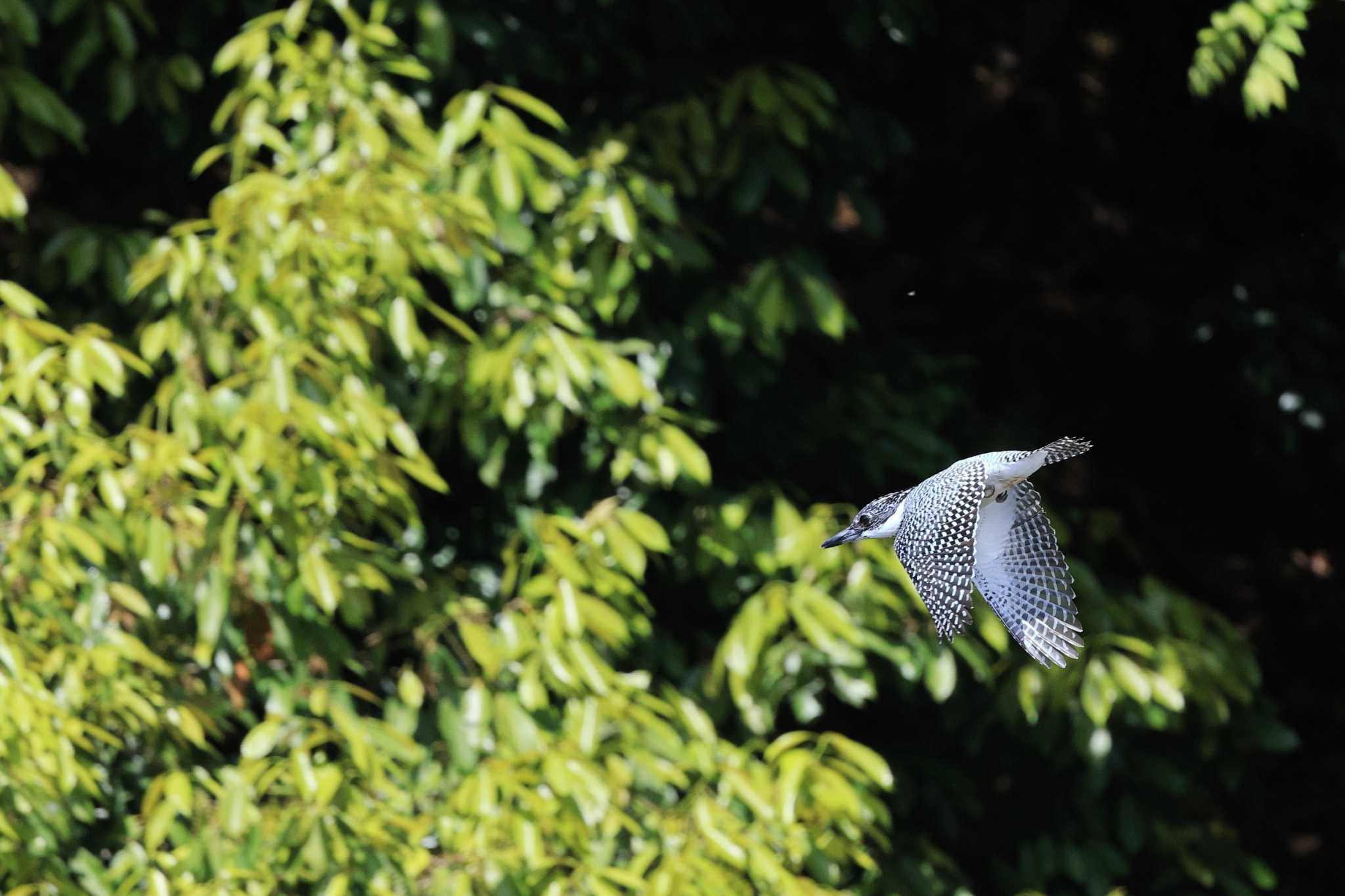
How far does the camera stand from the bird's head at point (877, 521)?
93.2 inches

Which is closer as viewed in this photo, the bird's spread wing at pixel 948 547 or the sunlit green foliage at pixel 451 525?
the bird's spread wing at pixel 948 547

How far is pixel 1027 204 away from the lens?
4.04 metres

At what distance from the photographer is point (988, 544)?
8.32 feet

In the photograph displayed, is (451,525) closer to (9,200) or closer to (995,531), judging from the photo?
(9,200)

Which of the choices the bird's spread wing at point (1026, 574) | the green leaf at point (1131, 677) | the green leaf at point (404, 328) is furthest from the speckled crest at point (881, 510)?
the green leaf at point (1131, 677)

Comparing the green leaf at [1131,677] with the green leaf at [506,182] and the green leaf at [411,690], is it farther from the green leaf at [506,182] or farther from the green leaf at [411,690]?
the green leaf at [506,182]

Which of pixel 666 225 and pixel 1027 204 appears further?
pixel 1027 204

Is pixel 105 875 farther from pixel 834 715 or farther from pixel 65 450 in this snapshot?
pixel 834 715

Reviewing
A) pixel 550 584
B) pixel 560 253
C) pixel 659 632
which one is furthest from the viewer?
pixel 659 632

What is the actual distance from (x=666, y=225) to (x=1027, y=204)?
3.69ft

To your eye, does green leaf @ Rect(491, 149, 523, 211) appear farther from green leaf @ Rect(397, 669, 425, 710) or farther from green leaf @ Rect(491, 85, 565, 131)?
green leaf @ Rect(397, 669, 425, 710)

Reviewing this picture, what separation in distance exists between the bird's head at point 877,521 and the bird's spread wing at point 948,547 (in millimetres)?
115

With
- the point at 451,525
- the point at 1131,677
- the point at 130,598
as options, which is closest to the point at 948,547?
the point at 1131,677

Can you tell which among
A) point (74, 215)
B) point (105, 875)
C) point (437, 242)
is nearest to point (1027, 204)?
point (437, 242)
